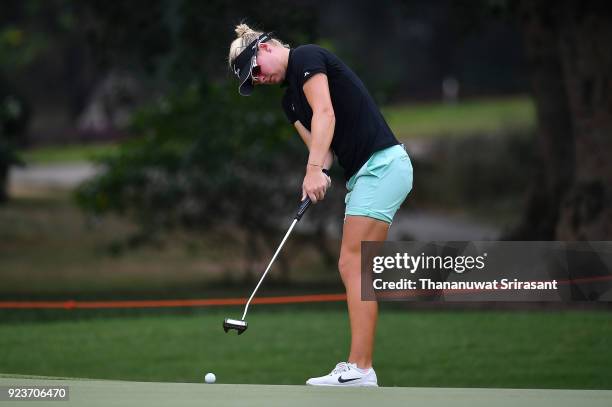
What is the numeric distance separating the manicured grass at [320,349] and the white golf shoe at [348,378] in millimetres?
3217

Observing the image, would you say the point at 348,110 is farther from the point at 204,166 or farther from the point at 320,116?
the point at 204,166

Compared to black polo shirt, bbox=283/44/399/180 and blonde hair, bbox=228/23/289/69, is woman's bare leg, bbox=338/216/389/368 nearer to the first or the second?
black polo shirt, bbox=283/44/399/180

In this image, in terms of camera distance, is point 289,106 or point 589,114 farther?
point 589,114

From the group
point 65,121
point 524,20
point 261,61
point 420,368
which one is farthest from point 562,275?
point 65,121

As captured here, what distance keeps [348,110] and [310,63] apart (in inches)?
13.5

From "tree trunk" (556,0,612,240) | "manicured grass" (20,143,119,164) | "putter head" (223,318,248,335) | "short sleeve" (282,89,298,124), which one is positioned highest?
"manicured grass" (20,143,119,164)

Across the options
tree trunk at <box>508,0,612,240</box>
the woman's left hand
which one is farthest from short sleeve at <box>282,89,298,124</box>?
tree trunk at <box>508,0,612,240</box>

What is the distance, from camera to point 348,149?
7422 millimetres

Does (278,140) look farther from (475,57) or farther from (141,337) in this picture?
(475,57)

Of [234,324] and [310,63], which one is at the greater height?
[310,63]

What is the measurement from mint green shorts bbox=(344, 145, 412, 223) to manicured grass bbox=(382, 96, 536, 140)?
99.2ft

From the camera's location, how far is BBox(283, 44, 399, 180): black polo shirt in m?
7.35

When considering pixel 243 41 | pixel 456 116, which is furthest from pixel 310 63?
pixel 456 116

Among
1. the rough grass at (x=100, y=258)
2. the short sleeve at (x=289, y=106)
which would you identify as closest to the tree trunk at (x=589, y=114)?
the rough grass at (x=100, y=258)
